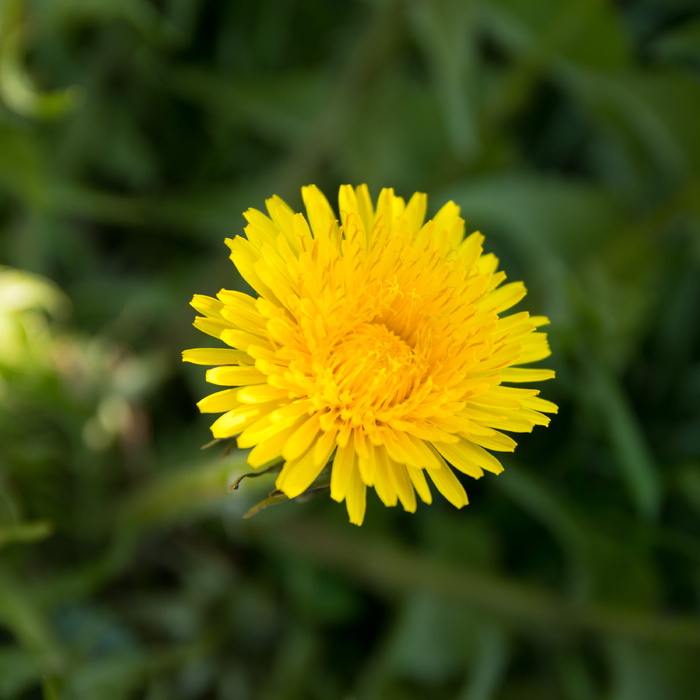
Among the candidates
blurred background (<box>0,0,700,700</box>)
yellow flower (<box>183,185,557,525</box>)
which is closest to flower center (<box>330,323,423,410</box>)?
yellow flower (<box>183,185,557,525</box>)

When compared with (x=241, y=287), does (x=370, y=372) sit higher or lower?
lower

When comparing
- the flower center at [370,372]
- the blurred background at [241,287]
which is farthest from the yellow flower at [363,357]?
the blurred background at [241,287]

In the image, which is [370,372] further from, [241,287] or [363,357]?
[241,287]

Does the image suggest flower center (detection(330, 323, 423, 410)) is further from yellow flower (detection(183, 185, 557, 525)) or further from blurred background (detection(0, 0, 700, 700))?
blurred background (detection(0, 0, 700, 700))

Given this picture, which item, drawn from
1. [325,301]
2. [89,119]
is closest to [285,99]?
[89,119]

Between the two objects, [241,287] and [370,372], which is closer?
[370,372]

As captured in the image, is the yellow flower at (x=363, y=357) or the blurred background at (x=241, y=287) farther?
the blurred background at (x=241, y=287)

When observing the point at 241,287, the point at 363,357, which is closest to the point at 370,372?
the point at 363,357

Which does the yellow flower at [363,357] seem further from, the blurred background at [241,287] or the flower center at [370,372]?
the blurred background at [241,287]
